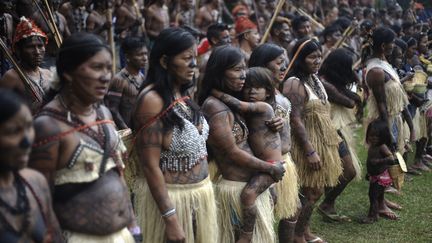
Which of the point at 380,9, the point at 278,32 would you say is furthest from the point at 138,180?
the point at 380,9

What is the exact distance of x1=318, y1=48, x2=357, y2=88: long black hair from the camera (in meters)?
5.88

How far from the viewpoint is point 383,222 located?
6.39m

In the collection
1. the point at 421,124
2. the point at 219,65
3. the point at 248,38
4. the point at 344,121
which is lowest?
the point at 421,124

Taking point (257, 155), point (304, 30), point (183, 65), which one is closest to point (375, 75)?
point (257, 155)

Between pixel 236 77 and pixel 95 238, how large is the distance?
163 centimetres

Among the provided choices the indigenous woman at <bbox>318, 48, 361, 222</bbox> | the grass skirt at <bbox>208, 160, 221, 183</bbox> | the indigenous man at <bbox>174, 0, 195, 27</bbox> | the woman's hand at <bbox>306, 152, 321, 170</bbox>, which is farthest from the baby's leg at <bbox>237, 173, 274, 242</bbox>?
the indigenous man at <bbox>174, 0, 195, 27</bbox>

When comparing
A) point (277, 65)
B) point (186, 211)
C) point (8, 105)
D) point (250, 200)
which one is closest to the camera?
point (8, 105)

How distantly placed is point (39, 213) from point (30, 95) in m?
2.24

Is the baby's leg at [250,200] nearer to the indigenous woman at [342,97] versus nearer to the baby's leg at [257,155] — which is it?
the baby's leg at [257,155]

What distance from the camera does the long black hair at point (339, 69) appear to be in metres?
5.88

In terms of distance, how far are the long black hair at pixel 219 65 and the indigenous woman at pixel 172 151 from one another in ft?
1.40

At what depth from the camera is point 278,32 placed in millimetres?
8930

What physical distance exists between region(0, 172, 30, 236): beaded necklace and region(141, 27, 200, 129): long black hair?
3.88 ft

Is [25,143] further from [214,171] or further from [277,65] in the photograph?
[277,65]
